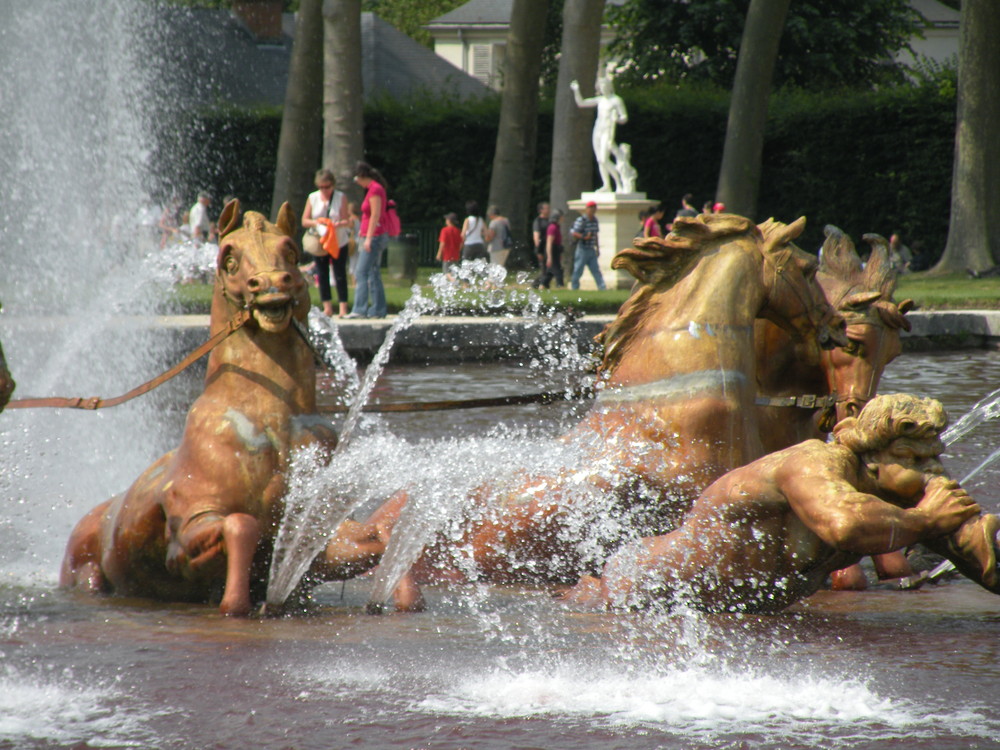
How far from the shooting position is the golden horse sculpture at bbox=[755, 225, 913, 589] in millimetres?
4730

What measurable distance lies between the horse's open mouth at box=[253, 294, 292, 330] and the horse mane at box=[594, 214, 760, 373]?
3.42 ft

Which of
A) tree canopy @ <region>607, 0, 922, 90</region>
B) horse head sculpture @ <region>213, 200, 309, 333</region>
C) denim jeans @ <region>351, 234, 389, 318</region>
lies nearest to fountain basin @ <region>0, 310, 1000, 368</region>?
denim jeans @ <region>351, 234, 389, 318</region>

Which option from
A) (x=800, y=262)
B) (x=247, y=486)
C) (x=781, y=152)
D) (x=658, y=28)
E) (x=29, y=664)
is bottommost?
(x=29, y=664)

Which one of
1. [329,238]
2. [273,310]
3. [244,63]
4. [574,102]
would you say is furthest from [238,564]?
[244,63]

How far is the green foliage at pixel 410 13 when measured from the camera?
65.6 m

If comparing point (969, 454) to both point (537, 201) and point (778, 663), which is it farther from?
point (537, 201)

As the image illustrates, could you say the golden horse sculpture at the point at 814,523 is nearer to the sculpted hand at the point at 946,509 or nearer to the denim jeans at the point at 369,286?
the sculpted hand at the point at 946,509

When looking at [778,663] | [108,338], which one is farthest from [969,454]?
[108,338]

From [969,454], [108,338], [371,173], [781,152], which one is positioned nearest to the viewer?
[969,454]

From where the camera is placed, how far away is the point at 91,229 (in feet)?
68.4

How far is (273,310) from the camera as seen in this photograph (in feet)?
14.2

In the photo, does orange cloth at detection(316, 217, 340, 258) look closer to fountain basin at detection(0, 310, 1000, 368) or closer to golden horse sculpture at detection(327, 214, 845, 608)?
fountain basin at detection(0, 310, 1000, 368)

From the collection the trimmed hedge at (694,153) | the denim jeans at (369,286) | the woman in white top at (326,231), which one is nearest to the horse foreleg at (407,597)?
the denim jeans at (369,286)

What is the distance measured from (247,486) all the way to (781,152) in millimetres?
28156
